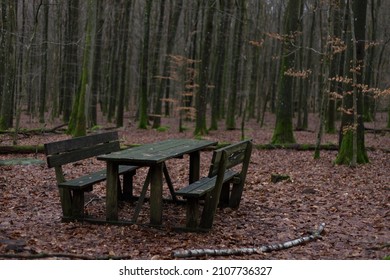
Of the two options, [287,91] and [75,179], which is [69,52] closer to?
[287,91]

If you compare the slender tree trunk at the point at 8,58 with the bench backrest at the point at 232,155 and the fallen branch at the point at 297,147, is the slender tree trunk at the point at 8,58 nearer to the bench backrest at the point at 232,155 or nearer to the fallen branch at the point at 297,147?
the fallen branch at the point at 297,147

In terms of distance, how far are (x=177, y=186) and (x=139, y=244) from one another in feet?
12.4

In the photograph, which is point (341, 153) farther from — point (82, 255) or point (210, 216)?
point (82, 255)

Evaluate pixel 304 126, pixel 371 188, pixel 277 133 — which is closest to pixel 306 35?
pixel 304 126

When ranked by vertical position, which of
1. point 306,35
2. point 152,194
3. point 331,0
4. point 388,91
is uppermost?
point 306,35

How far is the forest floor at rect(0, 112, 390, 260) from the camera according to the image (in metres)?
5.41

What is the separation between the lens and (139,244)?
567 cm

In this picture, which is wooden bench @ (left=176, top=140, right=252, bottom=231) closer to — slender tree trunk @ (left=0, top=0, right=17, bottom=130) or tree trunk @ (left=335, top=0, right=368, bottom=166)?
tree trunk @ (left=335, top=0, right=368, bottom=166)

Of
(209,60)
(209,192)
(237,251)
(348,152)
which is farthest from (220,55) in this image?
(237,251)

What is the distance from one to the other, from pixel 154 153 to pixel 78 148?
46.7 inches

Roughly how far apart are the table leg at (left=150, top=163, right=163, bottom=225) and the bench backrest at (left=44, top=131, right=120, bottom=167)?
126 centimetres

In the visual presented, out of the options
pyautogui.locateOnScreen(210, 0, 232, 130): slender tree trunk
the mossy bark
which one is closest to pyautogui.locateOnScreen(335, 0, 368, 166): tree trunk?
the mossy bark

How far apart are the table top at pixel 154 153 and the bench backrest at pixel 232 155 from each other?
61cm

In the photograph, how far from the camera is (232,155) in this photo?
683 cm
